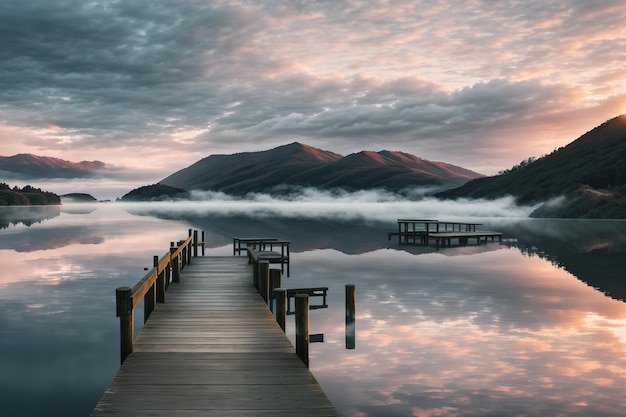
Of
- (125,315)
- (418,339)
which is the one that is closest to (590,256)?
(418,339)

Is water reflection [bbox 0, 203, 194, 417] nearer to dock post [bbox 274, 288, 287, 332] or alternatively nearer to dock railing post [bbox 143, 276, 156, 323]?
dock railing post [bbox 143, 276, 156, 323]

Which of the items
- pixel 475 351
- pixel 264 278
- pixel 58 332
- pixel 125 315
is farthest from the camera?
pixel 264 278

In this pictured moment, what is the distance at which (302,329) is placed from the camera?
11.7 m

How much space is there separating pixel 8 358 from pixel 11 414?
4.40m

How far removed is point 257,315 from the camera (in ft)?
52.6

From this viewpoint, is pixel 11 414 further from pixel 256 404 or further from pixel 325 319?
pixel 325 319

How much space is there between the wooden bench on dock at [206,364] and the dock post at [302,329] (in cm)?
3

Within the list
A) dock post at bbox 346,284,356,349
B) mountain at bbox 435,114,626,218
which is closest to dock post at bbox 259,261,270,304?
dock post at bbox 346,284,356,349

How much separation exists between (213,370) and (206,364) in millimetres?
437

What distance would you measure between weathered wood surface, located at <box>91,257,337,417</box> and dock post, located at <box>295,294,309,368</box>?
167 mm

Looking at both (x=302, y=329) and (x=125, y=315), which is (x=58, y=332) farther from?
(x=302, y=329)

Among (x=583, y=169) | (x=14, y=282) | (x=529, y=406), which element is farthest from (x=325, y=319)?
(x=583, y=169)

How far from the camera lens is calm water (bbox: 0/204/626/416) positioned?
38.9ft

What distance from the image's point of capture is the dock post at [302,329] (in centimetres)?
1149
